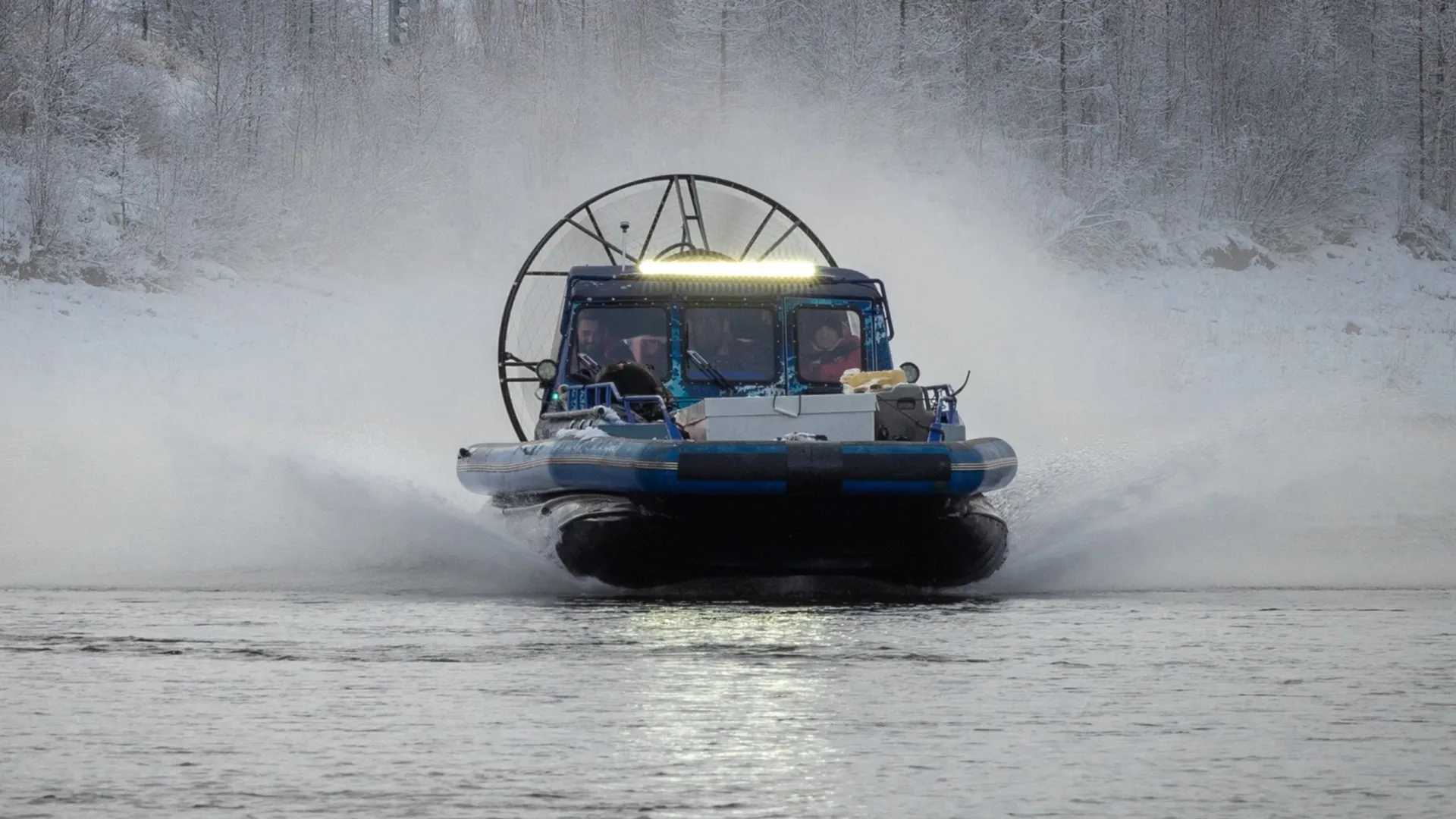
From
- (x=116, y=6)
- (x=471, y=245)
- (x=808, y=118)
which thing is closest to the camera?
(x=471, y=245)

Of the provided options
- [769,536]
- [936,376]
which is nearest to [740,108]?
[936,376]

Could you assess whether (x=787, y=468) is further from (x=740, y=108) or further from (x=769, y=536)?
(x=740, y=108)

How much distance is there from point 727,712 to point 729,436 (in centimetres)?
441

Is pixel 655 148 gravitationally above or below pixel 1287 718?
above

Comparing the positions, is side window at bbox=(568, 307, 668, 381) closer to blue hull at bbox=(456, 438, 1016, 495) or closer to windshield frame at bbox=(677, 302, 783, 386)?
windshield frame at bbox=(677, 302, 783, 386)

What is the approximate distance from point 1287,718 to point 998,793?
1376 millimetres

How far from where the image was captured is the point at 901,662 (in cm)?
726

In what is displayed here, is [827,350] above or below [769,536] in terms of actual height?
above

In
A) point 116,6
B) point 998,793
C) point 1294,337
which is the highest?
point 116,6

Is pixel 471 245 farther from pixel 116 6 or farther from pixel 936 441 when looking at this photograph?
pixel 936 441

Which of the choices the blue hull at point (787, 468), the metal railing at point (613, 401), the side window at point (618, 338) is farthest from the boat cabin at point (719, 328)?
the blue hull at point (787, 468)

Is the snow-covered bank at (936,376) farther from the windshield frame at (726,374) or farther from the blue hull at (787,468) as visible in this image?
the windshield frame at (726,374)

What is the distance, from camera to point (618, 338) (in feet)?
40.8

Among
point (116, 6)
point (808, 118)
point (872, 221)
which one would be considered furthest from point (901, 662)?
point (116, 6)
